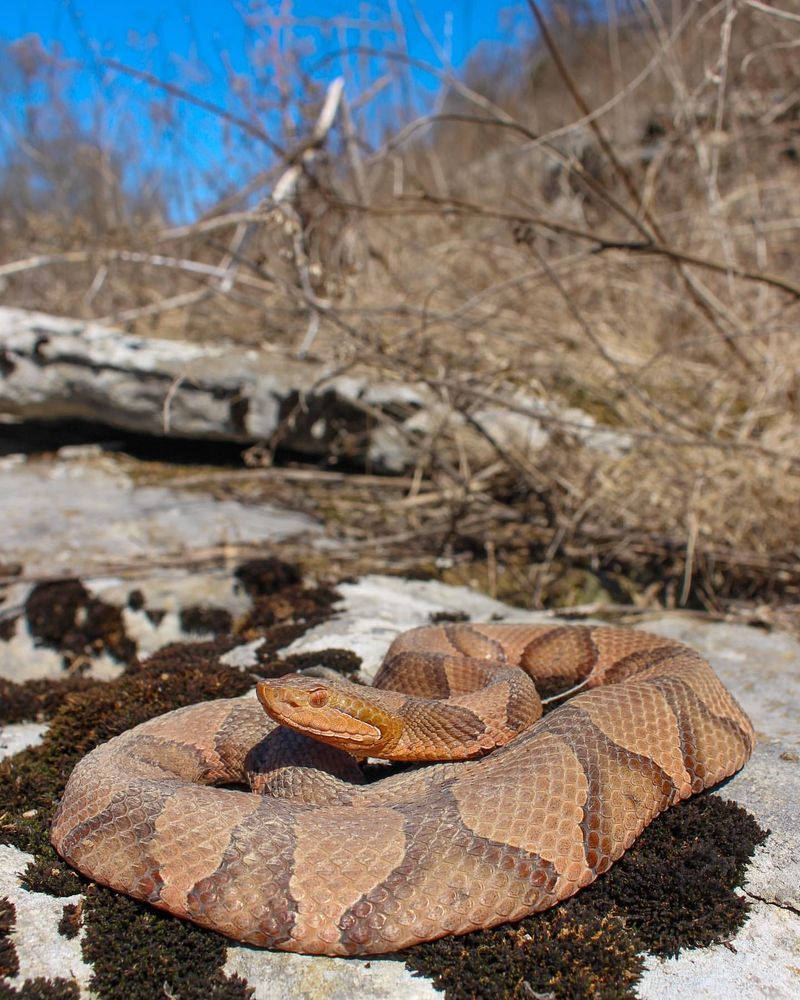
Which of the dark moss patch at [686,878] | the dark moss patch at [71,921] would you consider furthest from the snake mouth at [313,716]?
the dark moss patch at [686,878]

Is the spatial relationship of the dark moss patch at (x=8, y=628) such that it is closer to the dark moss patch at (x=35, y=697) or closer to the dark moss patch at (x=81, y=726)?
the dark moss patch at (x=35, y=697)

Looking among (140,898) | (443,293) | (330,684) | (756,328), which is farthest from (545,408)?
(140,898)

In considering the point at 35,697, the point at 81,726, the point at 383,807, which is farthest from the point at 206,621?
the point at 383,807

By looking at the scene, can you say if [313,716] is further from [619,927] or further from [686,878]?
[686,878]

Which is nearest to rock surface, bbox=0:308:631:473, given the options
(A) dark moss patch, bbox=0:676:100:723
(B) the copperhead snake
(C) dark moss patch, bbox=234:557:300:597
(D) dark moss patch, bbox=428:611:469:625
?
(C) dark moss patch, bbox=234:557:300:597

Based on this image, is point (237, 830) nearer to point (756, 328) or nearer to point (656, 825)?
point (656, 825)

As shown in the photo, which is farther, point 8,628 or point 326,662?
point 8,628

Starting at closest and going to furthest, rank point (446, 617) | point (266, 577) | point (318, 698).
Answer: point (318, 698) → point (446, 617) → point (266, 577)
